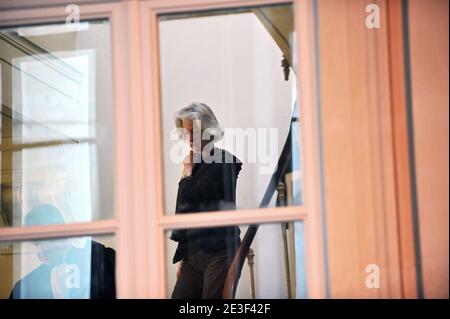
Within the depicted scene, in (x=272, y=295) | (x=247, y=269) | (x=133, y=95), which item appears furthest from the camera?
(x=247, y=269)

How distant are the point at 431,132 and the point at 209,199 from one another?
806 millimetres

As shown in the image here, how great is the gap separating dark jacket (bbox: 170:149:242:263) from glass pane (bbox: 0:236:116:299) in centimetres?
26

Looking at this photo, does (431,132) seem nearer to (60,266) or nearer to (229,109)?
(60,266)

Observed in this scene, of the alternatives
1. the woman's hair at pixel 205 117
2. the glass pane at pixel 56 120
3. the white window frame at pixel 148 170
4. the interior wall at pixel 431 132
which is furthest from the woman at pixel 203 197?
the interior wall at pixel 431 132

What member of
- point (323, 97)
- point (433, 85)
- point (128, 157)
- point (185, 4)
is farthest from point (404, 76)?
point (128, 157)

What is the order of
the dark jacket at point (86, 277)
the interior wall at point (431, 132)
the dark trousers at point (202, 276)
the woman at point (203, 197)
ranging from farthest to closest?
the dark trousers at point (202, 276), the woman at point (203, 197), the dark jacket at point (86, 277), the interior wall at point (431, 132)

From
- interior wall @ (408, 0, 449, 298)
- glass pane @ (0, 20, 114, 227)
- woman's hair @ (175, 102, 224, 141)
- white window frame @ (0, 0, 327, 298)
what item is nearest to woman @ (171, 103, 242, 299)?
woman's hair @ (175, 102, 224, 141)

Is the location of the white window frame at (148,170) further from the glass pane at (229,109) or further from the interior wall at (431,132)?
the interior wall at (431,132)

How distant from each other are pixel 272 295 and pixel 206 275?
583mm

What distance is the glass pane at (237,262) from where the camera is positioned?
6.82ft

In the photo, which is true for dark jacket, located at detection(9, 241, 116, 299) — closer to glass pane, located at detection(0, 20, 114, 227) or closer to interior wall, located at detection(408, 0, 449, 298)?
glass pane, located at detection(0, 20, 114, 227)

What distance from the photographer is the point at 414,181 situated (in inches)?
71.9

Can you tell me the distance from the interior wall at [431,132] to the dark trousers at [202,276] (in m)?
0.83
